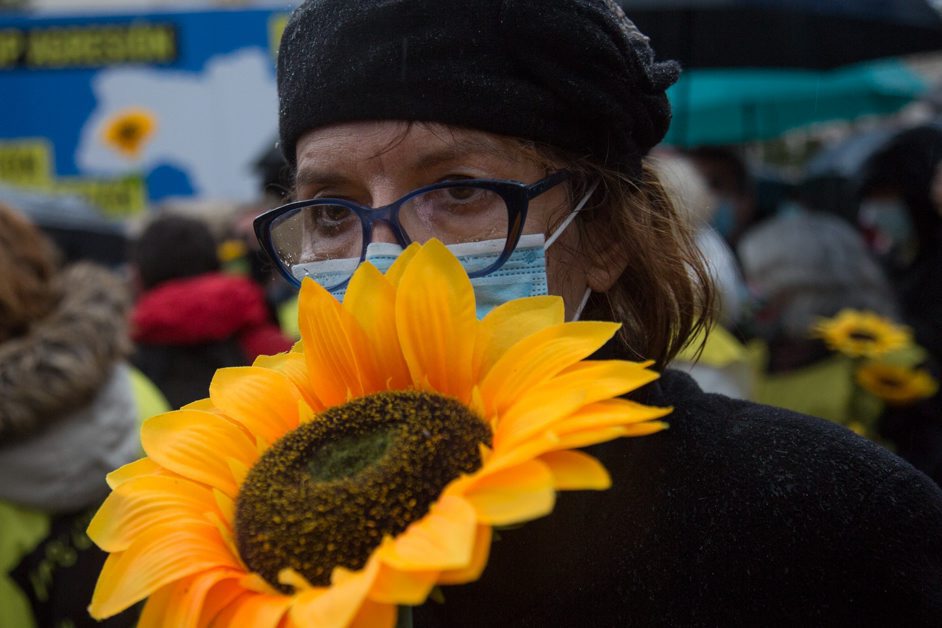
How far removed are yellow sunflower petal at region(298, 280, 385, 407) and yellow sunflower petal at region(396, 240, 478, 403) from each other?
0.07 metres

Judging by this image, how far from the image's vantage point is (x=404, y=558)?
31.6 inches

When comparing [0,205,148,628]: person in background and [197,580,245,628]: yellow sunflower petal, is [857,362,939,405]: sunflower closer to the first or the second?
[0,205,148,628]: person in background

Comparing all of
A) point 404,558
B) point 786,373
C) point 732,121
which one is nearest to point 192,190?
point 732,121

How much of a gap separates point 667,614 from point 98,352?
208cm

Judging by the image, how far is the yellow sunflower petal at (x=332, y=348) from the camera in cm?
112

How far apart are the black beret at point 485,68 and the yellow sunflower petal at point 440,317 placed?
42cm

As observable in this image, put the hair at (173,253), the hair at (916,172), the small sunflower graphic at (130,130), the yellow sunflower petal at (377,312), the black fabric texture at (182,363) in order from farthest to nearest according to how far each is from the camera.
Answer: the small sunflower graphic at (130,130) → the hair at (916,172) → the hair at (173,253) → the black fabric texture at (182,363) → the yellow sunflower petal at (377,312)

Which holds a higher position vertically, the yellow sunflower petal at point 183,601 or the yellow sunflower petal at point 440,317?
the yellow sunflower petal at point 440,317

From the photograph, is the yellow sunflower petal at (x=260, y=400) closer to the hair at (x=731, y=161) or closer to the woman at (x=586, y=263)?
the woman at (x=586, y=263)

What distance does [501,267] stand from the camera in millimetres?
1426

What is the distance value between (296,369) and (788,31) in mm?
5273

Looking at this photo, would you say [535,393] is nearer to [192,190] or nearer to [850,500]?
[850,500]

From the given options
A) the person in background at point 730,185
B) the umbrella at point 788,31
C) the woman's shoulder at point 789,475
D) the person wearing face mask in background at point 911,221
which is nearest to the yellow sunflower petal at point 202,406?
the woman's shoulder at point 789,475

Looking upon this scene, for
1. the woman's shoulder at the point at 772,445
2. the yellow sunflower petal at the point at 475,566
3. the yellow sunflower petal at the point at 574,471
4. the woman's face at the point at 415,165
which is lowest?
the woman's shoulder at the point at 772,445
